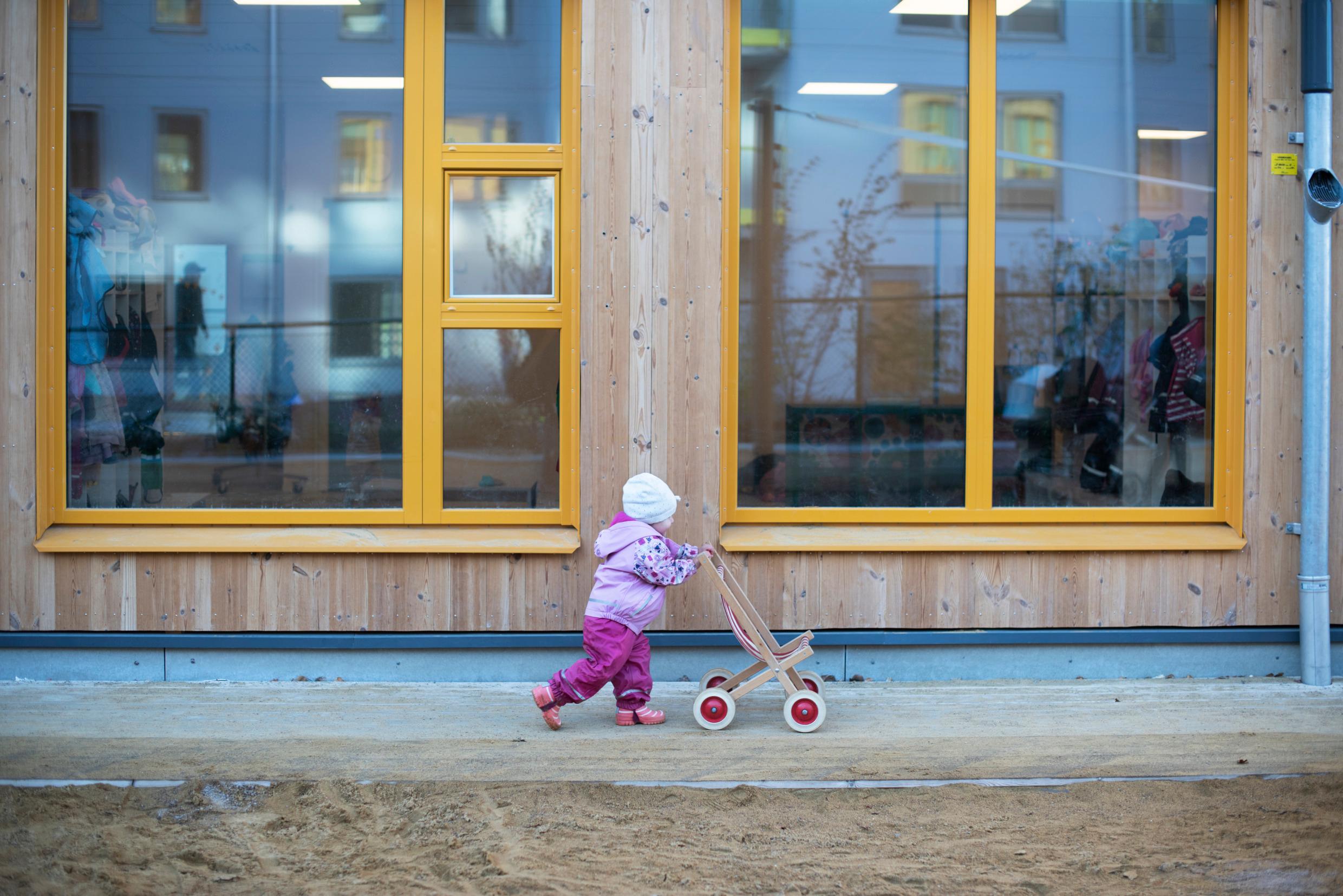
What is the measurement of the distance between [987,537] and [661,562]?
225 cm

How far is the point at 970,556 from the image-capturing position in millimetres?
6707

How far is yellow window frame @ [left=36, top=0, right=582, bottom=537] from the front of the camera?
259 inches

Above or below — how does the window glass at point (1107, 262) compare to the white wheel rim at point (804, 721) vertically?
above

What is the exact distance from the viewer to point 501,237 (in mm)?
6727

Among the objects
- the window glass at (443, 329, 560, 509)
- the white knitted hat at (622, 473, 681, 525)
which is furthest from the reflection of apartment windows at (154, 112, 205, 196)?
the white knitted hat at (622, 473, 681, 525)

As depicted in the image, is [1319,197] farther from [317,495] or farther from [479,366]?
[317,495]

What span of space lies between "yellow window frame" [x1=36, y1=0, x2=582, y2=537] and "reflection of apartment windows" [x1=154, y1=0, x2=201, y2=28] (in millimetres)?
509

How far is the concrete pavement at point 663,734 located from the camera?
500 centimetres

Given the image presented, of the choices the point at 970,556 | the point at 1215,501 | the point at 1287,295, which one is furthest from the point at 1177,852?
the point at 1287,295

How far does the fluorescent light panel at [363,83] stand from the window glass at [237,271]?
3 cm

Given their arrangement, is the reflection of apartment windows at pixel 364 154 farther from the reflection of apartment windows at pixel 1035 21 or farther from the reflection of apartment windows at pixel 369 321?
the reflection of apartment windows at pixel 1035 21

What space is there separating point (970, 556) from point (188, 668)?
4489 mm

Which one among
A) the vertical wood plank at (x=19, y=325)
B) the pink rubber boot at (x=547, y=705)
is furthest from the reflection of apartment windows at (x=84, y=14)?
the pink rubber boot at (x=547, y=705)

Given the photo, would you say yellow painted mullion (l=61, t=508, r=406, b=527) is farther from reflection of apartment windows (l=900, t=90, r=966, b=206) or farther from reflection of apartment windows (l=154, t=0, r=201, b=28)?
reflection of apartment windows (l=900, t=90, r=966, b=206)
